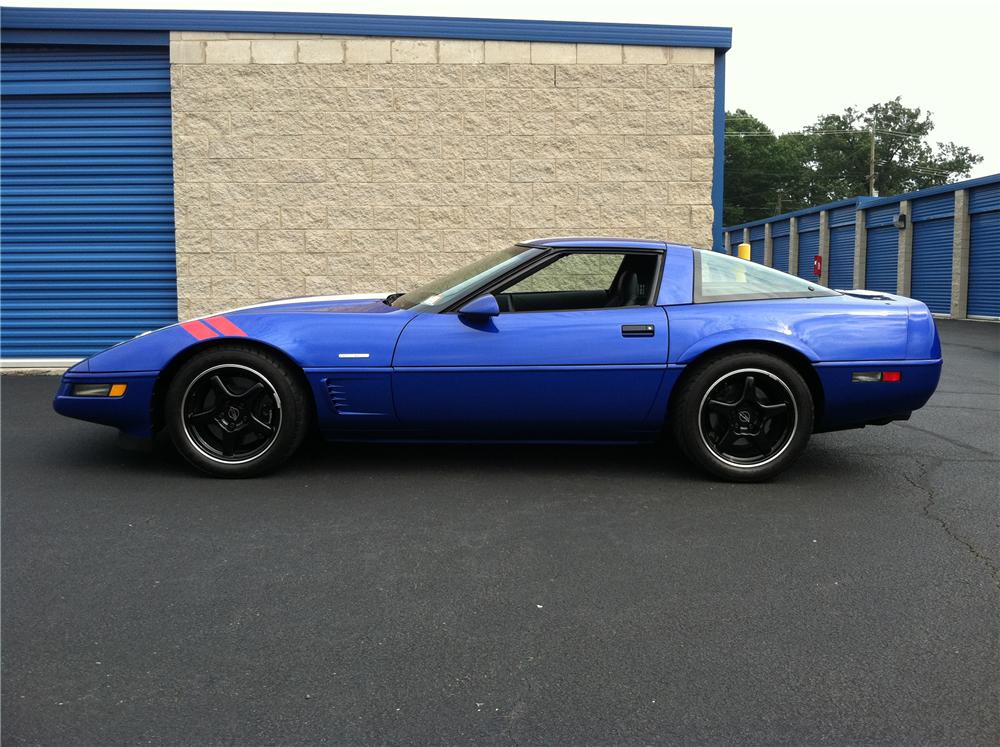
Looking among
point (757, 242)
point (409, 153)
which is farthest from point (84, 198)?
point (757, 242)

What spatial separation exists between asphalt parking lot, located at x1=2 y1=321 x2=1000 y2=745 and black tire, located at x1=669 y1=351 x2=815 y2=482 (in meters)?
0.15

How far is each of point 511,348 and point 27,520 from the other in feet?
7.37

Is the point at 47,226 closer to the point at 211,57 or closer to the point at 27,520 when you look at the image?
the point at 211,57

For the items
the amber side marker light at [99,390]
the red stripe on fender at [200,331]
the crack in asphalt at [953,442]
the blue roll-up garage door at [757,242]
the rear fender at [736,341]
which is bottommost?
the crack in asphalt at [953,442]

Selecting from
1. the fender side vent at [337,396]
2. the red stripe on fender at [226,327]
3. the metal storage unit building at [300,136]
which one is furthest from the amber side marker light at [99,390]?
the metal storage unit building at [300,136]

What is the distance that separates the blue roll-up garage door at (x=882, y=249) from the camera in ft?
96.7

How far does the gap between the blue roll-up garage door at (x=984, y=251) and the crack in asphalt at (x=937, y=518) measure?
66.4 ft

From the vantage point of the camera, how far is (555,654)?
2615mm

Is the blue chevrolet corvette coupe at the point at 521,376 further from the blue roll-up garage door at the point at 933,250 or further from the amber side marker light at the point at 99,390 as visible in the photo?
the blue roll-up garage door at the point at 933,250

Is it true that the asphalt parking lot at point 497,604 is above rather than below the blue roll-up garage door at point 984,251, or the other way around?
below

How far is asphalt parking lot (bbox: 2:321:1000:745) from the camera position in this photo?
227cm

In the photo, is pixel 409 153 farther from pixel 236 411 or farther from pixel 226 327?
pixel 236 411

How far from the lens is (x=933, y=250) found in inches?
1051

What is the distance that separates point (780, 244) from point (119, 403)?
40.7 metres
